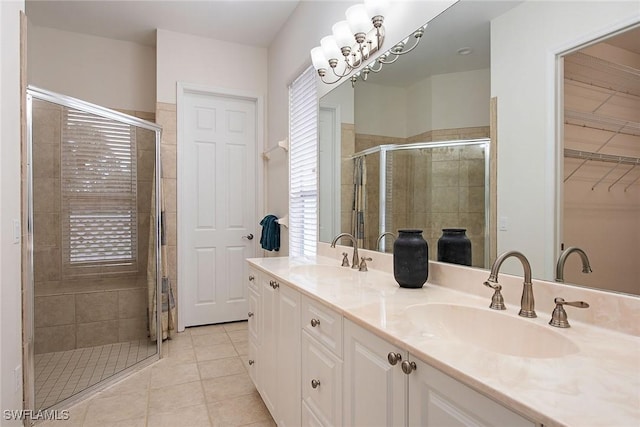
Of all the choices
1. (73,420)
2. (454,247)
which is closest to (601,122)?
(454,247)

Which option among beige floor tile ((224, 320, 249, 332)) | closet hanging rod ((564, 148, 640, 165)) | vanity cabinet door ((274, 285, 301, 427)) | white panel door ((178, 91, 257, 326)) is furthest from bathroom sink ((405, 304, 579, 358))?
white panel door ((178, 91, 257, 326))

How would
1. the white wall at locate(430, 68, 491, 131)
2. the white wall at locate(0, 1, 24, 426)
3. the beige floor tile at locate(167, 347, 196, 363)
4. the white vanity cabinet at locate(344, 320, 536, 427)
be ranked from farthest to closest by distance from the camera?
the beige floor tile at locate(167, 347, 196, 363)
the white wall at locate(0, 1, 24, 426)
the white wall at locate(430, 68, 491, 131)
the white vanity cabinet at locate(344, 320, 536, 427)

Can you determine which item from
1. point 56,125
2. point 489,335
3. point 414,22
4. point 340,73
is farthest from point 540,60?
point 56,125

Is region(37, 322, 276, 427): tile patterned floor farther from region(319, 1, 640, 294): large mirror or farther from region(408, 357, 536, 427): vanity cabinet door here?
region(408, 357, 536, 427): vanity cabinet door

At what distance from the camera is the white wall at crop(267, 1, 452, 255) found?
168cm

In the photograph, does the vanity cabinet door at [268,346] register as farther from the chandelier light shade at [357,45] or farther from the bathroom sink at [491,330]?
the chandelier light shade at [357,45]

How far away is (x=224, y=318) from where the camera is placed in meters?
3.70

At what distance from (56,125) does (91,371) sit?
1.63 meters

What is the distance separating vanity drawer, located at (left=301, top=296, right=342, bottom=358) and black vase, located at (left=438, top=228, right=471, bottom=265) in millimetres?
564

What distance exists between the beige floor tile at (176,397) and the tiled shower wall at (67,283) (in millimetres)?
691

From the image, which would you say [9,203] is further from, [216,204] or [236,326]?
[236,326]

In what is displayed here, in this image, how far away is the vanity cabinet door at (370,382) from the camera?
89 cm

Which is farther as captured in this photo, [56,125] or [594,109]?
[56,125]

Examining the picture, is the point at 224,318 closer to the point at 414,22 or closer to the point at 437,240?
the point at 437,240
